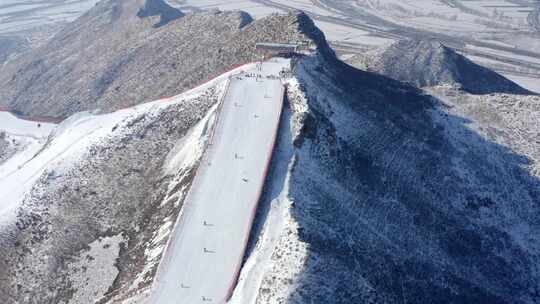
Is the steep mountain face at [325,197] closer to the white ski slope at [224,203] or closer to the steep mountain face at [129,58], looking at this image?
the steep mountain face at [129,58]

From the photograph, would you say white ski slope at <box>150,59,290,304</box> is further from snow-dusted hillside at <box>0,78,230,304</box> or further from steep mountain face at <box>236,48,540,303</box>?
snow-dusted hillside at <box>0,78,230,304</box>

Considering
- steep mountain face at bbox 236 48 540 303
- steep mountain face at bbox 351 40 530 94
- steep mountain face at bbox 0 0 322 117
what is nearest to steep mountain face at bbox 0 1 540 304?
steep mountain face at bbox 236 48 540 303

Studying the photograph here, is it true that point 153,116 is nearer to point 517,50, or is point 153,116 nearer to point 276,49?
point 276,49

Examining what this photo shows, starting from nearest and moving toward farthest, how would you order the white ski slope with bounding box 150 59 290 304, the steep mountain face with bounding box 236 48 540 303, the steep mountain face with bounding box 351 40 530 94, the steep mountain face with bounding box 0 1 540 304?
the white ski slope with bounding box 150 59 290 304, the steep mountain face with bounding box 236 48 540 303, the steep mountain face with bounding box 0 1 540 304, the steep mountain face with bounding box 351 40 530 94

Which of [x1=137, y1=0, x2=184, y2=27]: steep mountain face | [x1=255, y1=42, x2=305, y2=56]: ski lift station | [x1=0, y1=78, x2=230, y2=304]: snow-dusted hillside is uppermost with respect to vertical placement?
[x1=255, y1=42, x2=305, y2=56]: ski lift station

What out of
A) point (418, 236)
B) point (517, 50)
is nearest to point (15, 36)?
point (517, 50)

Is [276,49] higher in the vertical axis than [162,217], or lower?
higher
